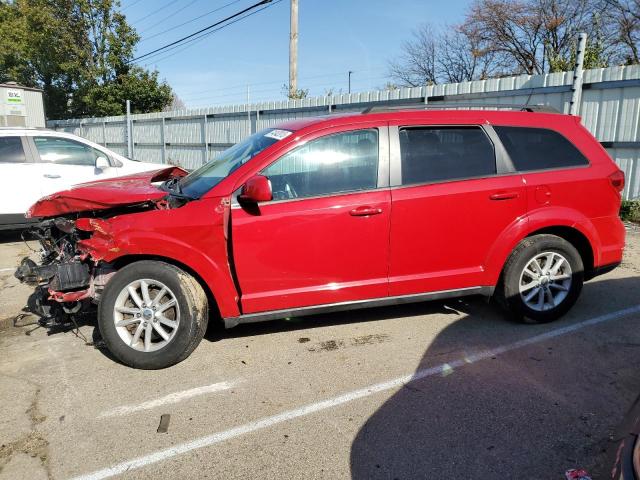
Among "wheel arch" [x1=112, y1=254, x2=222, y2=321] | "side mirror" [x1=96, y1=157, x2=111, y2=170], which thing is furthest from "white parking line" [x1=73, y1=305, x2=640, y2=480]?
"side mirror" [x1=96, y1=157, x2=111, y2=170]

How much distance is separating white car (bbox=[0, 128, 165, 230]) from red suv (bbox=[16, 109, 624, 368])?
378 cm

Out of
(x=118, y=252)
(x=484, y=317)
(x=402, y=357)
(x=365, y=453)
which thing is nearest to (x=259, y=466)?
(x=365, y=453)

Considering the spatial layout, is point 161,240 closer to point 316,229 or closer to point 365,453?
point 316,229

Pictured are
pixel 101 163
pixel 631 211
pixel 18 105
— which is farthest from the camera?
pixel 18 105

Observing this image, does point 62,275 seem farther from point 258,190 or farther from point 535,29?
point 535,29

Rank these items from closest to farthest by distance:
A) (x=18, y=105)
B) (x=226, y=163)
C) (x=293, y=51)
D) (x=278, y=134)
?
1. (x=278, y=134)
2. (x=226, y=163)
3. (x=293, y=51)
4. (x=18, y=105)

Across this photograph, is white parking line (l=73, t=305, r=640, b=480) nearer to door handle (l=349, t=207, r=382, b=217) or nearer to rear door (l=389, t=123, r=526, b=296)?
rear door (l=389, t=123, r=526, b=296)

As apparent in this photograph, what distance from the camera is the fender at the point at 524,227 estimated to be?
4.14 meters

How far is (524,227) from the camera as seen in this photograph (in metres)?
4.15

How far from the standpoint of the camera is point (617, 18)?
86.8ft

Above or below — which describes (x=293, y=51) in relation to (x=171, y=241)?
above

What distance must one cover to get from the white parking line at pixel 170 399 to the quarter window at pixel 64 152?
5.76 meters

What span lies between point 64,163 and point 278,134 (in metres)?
5.18

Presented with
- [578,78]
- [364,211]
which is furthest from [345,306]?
[578,78]
